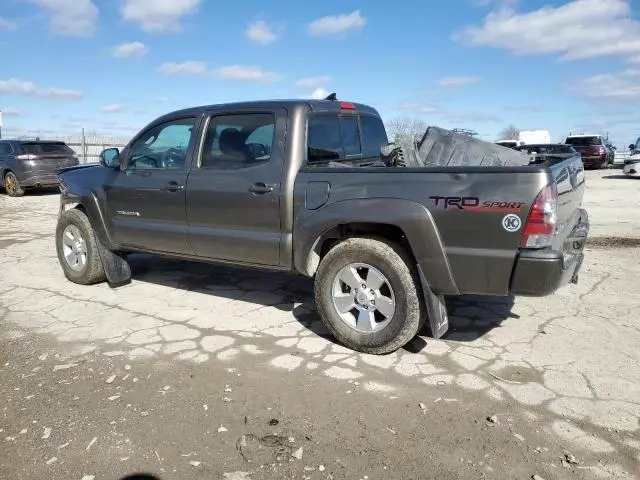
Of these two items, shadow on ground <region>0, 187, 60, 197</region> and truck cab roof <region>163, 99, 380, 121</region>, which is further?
shadow on ground <region>0, 187, 60, 197</region>

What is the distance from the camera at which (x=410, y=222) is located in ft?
11.6

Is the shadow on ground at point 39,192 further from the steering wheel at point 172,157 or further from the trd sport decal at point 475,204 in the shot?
the trd sport decal at point 475,204

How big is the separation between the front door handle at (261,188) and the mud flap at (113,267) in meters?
2.35

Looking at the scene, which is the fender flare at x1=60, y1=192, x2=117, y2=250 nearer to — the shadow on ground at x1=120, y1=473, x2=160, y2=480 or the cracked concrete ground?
the cracked concrete ground

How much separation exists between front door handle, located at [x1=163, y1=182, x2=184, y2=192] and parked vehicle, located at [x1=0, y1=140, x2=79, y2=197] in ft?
38.0

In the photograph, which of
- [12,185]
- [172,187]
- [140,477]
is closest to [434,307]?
[140,477]

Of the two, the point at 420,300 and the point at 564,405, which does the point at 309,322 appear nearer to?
the point at 420,300

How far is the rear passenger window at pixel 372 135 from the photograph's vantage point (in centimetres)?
519

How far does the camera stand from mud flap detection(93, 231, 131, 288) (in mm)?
5703

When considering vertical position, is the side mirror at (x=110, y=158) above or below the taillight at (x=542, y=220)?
above

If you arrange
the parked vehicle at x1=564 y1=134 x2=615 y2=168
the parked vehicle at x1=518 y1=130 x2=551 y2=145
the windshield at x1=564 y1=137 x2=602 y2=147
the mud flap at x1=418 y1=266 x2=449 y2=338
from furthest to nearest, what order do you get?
the parked vehicle at x1=518 y1=130 x2=551 y2=145 < the windshield at x1=564 y1=137 x2=602 y2=147 < the parked vehicle at x1=564 y1=134 x2=615 y2=168 < the mud flap at x1=418 y1=266 x2=449 y2=338

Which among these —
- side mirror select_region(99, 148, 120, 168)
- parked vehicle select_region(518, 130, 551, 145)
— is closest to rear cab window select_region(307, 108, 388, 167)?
side mirror select_region(99, 148, 120, 168)

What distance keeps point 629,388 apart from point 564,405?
550 millimetres

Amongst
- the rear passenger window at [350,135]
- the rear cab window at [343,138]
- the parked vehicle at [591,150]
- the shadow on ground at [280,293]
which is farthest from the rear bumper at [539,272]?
the parked vehicle at [591,150]
